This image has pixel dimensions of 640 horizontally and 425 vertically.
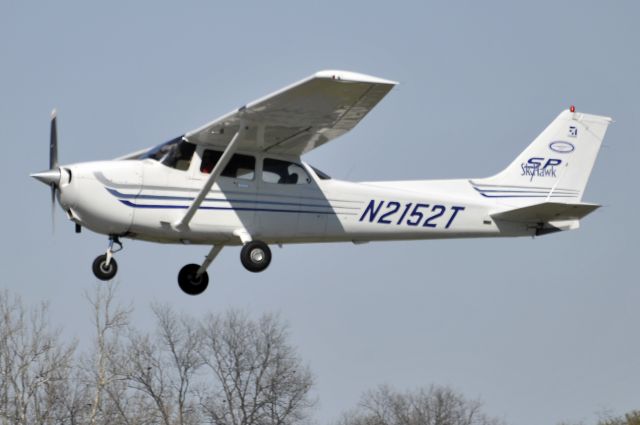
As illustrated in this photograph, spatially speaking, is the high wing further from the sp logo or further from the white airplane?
the sp logo

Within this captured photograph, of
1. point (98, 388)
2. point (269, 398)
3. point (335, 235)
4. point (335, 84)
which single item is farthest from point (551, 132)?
point (269, 398)

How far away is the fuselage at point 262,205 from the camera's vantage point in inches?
749

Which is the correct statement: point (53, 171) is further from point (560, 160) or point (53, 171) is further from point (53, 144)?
point (560, 160)

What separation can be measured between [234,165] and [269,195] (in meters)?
0.61

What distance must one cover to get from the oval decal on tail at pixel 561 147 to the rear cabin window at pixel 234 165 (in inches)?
198

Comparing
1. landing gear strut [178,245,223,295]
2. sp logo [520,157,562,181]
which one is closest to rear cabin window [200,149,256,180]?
landing gear strut [178,245,223,295]

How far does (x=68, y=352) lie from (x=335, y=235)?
8995mm

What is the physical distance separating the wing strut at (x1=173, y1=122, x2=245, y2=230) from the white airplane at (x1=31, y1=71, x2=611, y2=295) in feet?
0.06

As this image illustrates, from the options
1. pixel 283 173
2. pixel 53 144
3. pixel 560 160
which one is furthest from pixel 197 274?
pixel 560 160

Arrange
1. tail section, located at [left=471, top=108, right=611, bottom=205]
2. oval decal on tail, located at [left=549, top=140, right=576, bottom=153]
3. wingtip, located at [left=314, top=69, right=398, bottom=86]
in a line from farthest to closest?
oval decal on tail, located at [left=549, top=140, right=576, bottom=153], tail section, located at [left=471, top=108, right=611, bottom=205], wingtip, located at [left=314, top=69, right=398, bottom=86]

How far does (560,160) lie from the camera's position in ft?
72.4

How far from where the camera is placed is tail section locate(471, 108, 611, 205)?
21938 mm

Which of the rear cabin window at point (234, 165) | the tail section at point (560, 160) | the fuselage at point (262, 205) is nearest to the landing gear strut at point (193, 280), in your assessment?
the fuselage at point (262, 205)

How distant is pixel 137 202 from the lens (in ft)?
62.6
